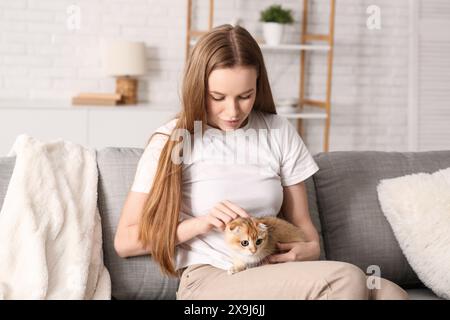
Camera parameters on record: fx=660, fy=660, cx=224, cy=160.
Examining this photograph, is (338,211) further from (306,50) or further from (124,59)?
(306,50)

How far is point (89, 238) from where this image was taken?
1.77m

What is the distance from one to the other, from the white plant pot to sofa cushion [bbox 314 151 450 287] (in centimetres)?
202

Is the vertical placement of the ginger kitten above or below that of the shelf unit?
below

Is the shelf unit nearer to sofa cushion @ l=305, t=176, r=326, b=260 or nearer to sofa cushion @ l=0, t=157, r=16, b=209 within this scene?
sofa cushion @ l=305, t=176, r=326, b=260

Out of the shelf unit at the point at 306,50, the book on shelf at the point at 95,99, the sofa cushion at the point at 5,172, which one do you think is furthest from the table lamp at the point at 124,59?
the sofa cushion at the point at 5,172

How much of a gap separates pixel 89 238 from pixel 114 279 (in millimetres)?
150

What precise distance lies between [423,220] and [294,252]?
0.50 m

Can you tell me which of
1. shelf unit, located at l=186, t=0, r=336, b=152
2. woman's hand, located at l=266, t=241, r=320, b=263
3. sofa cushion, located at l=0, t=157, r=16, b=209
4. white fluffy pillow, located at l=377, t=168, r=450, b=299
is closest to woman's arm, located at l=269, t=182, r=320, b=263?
woman's hand, located at l=266, t=241, r=320, b=263

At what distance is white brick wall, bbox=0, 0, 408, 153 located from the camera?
13.6 feet

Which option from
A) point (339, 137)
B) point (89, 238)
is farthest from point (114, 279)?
point (339, 137)

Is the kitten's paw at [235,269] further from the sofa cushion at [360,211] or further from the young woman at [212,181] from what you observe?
the sofa cushion at [360,211]

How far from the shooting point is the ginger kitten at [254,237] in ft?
5.26

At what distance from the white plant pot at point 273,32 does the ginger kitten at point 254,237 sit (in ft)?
8.20

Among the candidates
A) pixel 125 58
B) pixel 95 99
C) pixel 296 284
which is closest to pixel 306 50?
pixel 125 58
